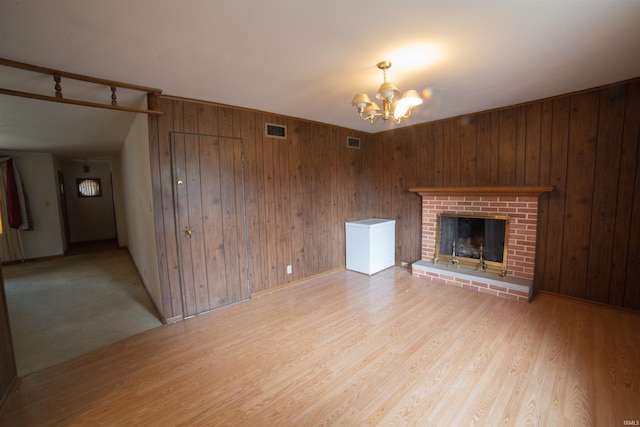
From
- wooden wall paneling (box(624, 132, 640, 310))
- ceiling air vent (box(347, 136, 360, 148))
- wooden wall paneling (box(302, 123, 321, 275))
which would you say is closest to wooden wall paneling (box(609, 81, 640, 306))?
wooden wall paneling (box(624, 132, 640, 310))

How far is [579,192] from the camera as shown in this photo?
2.99 m

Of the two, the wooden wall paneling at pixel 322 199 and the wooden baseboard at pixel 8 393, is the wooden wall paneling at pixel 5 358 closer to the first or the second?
the wooden baseboard at pixel 8 393

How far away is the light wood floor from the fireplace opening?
695mm

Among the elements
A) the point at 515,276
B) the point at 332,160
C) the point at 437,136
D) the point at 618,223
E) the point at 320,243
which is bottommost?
the point at 515,276

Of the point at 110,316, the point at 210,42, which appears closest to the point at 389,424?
the point at 210,42

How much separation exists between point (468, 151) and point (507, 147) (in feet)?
1.52

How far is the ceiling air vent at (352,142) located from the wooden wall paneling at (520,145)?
2.29 m

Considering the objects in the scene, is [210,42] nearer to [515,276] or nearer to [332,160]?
[332,160]

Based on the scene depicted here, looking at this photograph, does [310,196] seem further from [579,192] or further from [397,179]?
[579,192]

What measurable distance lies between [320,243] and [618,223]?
350cm

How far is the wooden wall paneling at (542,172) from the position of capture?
314cm

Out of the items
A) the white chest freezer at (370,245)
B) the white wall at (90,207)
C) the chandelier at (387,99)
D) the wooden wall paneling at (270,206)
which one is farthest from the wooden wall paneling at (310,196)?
the white wall at (90,207)

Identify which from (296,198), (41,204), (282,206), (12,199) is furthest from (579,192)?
(41,204)

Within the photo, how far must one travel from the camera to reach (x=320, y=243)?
419 centimetres
